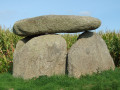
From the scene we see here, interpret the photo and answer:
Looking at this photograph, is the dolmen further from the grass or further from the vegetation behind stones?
the vegetation behind stones

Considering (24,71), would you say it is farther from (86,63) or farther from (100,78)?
(100,78)

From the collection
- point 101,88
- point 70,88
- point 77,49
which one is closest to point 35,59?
point 77,49

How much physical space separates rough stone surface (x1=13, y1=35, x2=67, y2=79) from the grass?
471 mm

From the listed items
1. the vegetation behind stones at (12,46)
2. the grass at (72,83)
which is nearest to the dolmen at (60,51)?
the grass at (72,83)

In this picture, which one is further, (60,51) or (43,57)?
Result: (60,51)

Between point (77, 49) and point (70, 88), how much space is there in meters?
2.17

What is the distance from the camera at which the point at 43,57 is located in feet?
27.0

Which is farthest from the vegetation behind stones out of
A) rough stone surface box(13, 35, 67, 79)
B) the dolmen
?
rough stone surface box(13, 35, 67, 79)

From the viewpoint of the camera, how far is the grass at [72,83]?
20.6ft

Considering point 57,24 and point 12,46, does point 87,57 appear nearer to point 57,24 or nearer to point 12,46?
point 57,24

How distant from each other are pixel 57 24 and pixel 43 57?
1517mm

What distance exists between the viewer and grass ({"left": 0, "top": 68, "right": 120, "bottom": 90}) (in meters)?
6.29

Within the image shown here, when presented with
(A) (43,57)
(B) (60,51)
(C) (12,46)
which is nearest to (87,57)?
Answer: (B) (60,51)

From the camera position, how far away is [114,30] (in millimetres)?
13328
